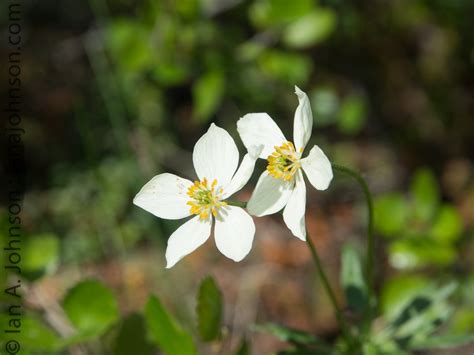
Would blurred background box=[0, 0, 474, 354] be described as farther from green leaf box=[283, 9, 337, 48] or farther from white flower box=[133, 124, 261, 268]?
white flower box=[133, 124, 261, 268]

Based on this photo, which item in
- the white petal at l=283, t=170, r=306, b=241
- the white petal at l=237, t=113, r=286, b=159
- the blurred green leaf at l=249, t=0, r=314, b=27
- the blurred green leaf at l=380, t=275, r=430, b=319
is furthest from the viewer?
the blurred green leaf at l=249, t=0, r=314, b=27

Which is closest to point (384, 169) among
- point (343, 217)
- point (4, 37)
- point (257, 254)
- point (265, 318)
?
point (343, 217)

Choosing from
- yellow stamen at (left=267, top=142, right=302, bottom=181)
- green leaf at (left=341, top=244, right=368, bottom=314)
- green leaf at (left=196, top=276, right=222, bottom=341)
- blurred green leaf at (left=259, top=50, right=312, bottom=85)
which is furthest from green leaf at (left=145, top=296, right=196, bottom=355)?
blurred green leaf at (left=259, top=50, right=312, bottom=85)

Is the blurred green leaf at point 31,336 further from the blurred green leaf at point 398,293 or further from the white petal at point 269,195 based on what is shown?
the blurred green leaf at point 398,293

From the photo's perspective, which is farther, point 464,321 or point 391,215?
point 391,215

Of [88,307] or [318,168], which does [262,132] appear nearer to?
[318,168]

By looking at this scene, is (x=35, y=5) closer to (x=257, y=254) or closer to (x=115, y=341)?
(x=257, y=254)

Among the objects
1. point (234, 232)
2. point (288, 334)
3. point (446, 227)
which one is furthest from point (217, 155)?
point (446, 227)
